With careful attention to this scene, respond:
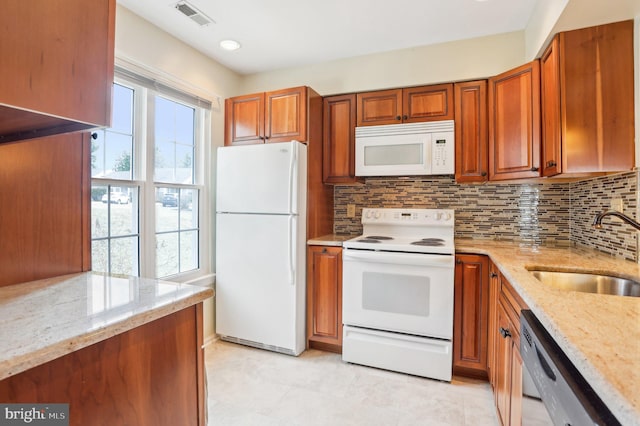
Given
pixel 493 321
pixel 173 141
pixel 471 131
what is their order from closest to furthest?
pixel 493 321, pixel 471 131, pixel 173 141

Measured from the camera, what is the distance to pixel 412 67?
8.97ft

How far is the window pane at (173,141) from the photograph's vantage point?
8.25 ft

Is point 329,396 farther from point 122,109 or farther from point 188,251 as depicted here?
point 122,109

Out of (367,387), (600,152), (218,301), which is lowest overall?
(367,387)

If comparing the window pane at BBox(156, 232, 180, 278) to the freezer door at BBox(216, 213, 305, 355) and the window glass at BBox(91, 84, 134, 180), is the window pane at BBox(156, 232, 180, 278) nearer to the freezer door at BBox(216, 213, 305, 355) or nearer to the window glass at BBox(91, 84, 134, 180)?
the freezer door at BBox(216, 213, 305, 355)

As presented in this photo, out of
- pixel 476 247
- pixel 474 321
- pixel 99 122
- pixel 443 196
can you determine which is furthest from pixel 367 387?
pixel 99 122

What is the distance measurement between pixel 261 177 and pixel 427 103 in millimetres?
1479

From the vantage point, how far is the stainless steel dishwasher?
631 mm

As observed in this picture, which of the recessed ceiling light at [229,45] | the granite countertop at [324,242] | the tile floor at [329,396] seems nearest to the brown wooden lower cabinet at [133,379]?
the tile floor at [329,396]

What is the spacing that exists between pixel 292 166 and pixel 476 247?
58.0 inches

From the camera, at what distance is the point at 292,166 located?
257 cm

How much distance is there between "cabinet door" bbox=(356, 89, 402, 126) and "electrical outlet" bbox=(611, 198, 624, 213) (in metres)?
1.49

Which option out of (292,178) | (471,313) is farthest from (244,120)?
(471,313)

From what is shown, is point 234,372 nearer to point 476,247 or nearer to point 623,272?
point 476,247
